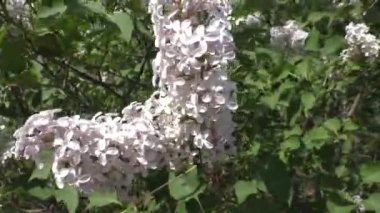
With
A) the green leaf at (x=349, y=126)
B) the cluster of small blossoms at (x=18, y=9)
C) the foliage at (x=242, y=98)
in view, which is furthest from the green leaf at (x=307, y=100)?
the cluster of small blossoms at (x=18, y=9)

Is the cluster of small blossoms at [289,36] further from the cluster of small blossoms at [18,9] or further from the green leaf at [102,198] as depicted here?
the green leaf at [102,198]

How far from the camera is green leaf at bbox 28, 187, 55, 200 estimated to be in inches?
101

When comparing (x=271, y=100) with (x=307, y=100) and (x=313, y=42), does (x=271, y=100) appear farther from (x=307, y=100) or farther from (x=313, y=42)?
(x=313, y=42)

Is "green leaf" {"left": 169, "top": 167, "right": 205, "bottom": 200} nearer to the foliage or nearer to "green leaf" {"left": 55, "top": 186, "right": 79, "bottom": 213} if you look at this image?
the foliage

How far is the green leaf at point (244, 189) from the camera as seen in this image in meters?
2.31

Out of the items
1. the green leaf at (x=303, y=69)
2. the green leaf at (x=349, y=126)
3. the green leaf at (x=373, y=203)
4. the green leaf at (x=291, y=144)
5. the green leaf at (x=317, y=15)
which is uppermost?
the green leaf at (x=317, y=15)

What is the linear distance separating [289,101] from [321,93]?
11.4 inches

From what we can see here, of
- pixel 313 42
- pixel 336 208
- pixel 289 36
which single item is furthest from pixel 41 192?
pixel 289 36

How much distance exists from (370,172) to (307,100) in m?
0.30

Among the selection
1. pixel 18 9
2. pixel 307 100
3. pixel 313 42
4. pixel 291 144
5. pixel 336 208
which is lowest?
pixel 336 208

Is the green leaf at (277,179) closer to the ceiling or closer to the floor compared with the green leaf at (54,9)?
closer to the floor

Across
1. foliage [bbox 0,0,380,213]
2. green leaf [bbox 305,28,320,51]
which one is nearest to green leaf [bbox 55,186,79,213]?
foliage [bbox 0,0,380,213]

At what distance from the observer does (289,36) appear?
11.0 ft

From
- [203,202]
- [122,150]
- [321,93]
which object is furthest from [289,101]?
[122,150]
